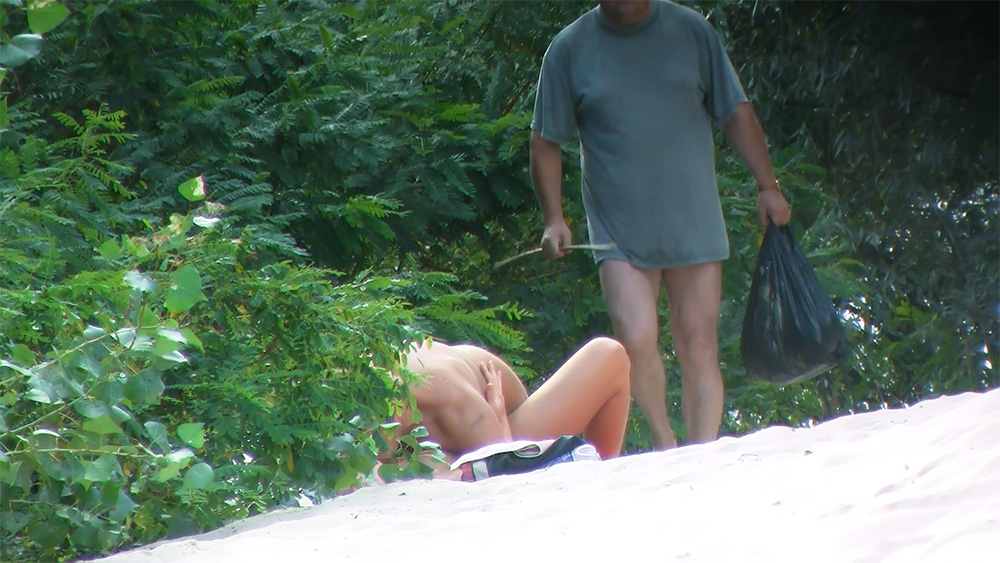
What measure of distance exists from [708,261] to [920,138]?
2637mm

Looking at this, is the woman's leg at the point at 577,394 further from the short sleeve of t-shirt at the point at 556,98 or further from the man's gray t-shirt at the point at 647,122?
the short sleeve of t-shirt at the point at 556,98

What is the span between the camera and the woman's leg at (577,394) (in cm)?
507

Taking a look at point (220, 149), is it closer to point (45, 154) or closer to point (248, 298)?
point (45, 154)

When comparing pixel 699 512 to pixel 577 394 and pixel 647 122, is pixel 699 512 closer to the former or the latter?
pixel 577 394

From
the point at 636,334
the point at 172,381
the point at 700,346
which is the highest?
the point at 172,381

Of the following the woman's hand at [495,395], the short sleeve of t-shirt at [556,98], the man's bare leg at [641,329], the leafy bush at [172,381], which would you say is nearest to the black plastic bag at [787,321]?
the man's bare leg at [641,329]

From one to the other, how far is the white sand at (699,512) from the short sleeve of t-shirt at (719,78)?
2.03m

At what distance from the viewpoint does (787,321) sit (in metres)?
5.71

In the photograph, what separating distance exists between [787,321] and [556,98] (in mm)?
1283

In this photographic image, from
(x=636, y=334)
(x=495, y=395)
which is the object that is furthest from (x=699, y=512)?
(x=636, y=334)

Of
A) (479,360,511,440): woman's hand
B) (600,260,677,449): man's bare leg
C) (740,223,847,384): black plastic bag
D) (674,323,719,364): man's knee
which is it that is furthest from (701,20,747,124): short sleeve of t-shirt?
(479,360,511,440): woman's hand

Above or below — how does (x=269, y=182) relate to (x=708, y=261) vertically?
above

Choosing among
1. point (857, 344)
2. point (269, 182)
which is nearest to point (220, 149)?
point (269, 182)

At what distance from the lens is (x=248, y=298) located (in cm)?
397
